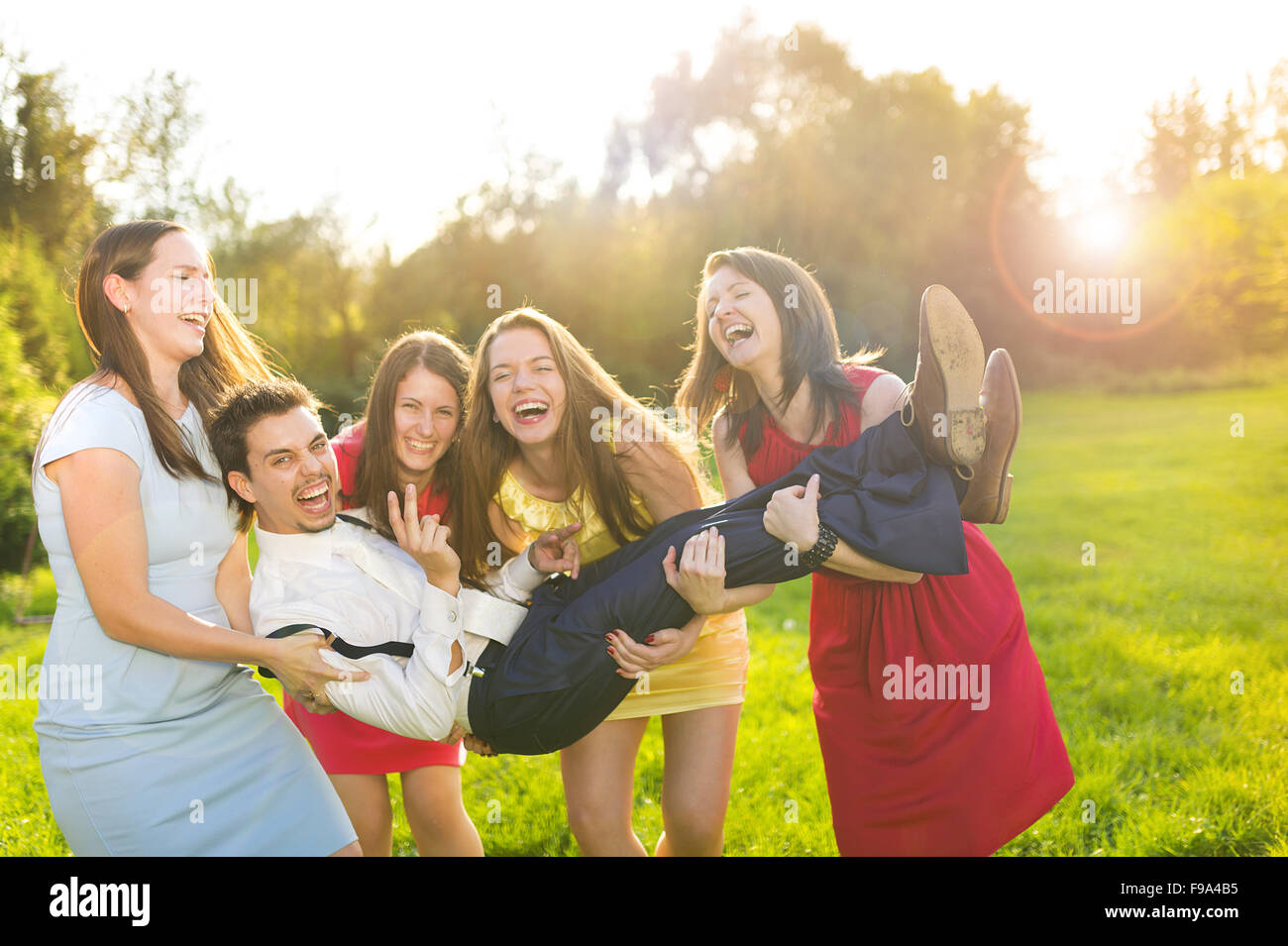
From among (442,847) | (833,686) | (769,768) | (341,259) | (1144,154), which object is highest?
(1144,154)

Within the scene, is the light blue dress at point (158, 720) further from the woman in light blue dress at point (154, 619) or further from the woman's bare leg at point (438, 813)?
the woman's bare leg at point (438, 813)

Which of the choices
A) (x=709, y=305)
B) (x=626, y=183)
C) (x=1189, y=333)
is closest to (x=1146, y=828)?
(x=709, y=305)

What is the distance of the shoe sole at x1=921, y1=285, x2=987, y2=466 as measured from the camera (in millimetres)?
2736

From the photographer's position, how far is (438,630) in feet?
8.87

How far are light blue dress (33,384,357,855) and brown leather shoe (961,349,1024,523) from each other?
237 cm

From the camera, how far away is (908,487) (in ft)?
9.21

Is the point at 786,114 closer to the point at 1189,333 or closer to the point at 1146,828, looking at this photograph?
the point at 1189,333

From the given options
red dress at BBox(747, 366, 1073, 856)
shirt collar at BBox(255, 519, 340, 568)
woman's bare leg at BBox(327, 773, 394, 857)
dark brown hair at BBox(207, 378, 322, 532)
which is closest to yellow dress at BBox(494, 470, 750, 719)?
red dress at BBox(747, 366, 1073, 856)

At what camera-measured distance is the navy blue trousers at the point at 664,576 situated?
109 inches

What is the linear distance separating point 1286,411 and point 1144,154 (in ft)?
23.9

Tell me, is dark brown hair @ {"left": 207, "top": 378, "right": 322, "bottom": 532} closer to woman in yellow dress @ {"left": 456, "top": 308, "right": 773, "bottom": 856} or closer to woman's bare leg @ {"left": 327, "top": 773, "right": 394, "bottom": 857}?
woman in yellow dress @ {"left": 456, "top": 308, "right": 773, "bottom": 856}

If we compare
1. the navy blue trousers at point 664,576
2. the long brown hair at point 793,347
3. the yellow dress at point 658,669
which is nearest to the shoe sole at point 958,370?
the navy blue trousers at point 664,576

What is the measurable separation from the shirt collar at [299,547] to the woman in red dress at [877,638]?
151 centimetres

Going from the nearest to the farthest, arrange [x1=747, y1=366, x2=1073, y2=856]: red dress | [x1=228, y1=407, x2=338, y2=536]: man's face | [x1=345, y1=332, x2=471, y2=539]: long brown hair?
1. [x1=228, y1=407, x2=338, y2=536]: man's face
2. [x1=747, y1=366, x2=1073, y2=856]: red dress
3. [x1=345, y1=332, x2=471, y2=539]: long brown hair
